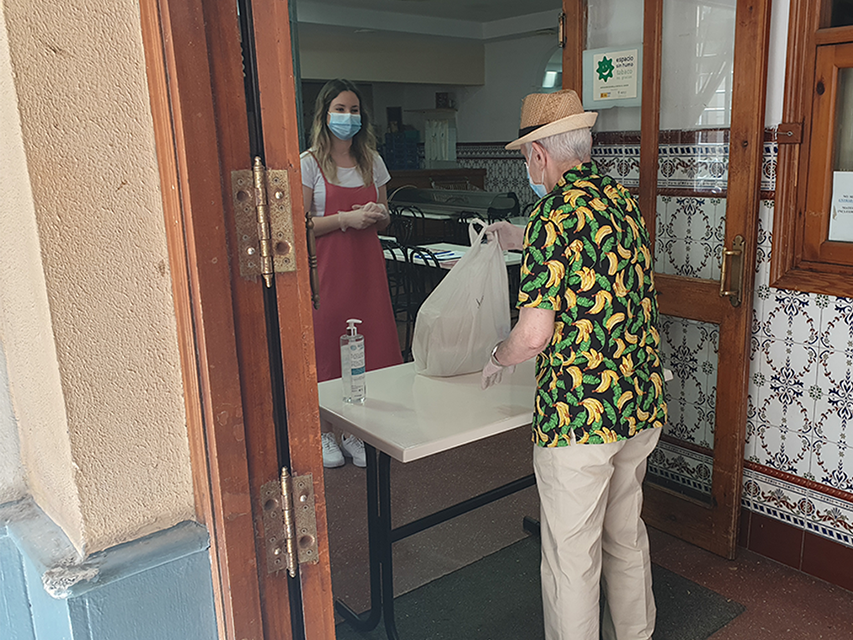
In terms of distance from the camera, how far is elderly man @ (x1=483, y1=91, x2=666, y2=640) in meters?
1.72

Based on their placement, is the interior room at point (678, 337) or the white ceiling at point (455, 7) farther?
the white ceiling at point (455, 7)

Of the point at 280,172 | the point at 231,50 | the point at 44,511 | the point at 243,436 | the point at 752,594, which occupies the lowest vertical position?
the point at 752,594

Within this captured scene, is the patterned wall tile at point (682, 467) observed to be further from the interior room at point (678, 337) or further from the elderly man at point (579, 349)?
the elderly man at point (579, 349)

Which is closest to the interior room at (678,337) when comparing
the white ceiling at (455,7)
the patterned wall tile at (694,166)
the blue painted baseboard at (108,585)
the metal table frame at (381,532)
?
the patterned wall tile at (694,166)

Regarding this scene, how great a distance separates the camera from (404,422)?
6.39 ft

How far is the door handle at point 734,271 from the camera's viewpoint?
2477mm

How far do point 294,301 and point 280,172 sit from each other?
0.48ft

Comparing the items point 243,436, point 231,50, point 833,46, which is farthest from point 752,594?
point 231,50

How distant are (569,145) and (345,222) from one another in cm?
145

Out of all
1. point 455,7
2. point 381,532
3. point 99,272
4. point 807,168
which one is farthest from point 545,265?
point 455,7

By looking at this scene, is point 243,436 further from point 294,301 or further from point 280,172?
point 280,172

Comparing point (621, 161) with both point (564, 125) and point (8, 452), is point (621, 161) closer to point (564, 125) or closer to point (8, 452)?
point (564, 125)

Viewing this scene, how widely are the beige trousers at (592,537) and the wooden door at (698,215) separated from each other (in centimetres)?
76

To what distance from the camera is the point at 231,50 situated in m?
0.79
